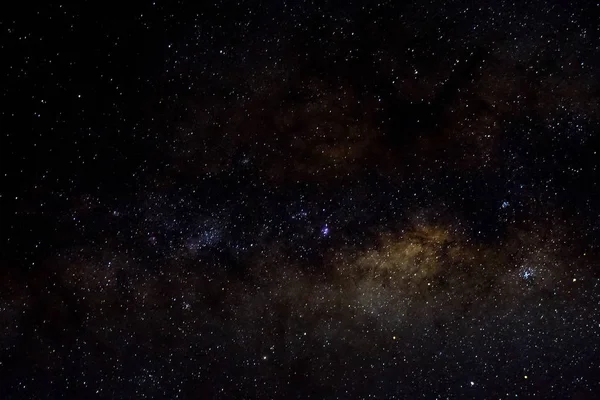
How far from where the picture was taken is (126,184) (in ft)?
13.4

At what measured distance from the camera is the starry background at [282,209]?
3.73 meters

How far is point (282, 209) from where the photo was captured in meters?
4.29

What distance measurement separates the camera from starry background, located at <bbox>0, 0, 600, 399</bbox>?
3.73m

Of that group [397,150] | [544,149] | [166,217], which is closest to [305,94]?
[397,150]

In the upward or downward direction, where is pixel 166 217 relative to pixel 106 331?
upward

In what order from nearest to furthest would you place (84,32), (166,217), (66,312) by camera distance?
(84,32)
(166,217)
(66,312)

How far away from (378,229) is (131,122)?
2335 mm

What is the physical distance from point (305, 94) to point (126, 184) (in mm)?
1720

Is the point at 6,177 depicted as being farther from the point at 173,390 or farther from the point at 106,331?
the point at 173,390

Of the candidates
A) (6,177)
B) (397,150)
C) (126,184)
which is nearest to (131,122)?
(126,184)

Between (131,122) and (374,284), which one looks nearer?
(131,122)

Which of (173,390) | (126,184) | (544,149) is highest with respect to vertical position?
(126,184)

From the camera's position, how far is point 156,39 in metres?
3.67

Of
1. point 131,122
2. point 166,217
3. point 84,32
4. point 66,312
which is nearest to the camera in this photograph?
point 84,32
